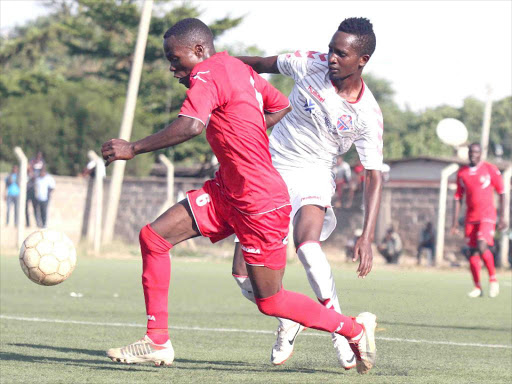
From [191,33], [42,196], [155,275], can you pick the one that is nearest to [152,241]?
[155,275]

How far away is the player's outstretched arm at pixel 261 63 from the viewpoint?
20.3 feet

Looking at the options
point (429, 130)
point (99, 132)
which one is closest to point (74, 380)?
point (99, 132)

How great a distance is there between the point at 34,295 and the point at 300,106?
6.17 metres

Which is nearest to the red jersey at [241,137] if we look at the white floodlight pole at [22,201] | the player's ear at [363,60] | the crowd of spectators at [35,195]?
the player's ear at [363,60]

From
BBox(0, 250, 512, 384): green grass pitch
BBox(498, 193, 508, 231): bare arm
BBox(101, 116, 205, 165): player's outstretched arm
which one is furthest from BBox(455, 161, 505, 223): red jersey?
BBox(101, 116, 205, 165): player's outstretched arm

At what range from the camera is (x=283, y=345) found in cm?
600

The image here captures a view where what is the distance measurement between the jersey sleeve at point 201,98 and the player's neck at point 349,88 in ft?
4.42

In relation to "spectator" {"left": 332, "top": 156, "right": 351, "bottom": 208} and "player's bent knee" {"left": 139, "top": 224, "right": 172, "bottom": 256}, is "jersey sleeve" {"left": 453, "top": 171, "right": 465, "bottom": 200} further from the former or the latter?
"spectator" {"left": 332, "top": 156, "right": 351, "bottom": 208}

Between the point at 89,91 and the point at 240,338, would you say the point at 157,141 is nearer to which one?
the point at 240,338

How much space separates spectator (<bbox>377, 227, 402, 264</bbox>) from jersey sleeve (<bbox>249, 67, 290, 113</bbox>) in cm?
1642

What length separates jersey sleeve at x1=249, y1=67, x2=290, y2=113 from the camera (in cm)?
527

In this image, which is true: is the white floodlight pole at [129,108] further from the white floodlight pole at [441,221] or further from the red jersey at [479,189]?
the red jersey at [479,189]

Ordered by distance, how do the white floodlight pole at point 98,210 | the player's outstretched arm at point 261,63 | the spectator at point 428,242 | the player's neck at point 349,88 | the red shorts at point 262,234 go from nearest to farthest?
the red shorts at point 262,234
the player's neck at point 349,88
the player's outstretched arm at point 261,63
the white floodlight pole at point 98,210
the spectator at point 428,242

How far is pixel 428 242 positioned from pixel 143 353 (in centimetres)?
1676
